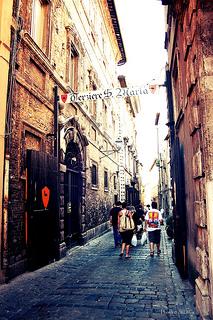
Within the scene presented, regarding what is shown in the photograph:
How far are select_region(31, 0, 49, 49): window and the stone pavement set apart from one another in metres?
6.55

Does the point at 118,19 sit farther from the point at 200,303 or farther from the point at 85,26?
the point at 200,303

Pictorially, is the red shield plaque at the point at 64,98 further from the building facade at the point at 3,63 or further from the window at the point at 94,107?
the window at the point at 94,107

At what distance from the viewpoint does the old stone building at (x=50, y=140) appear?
6674 millimetres

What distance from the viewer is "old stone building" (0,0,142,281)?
21.9 feet

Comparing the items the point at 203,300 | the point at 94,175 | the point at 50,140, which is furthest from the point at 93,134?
the point at 203,300

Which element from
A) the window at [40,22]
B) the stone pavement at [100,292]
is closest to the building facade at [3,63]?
the stone pavement at [100,292]

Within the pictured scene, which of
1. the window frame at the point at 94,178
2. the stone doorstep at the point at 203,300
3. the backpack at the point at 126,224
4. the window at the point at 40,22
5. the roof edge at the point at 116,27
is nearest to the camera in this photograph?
the stone doorstep at the point at 203,300

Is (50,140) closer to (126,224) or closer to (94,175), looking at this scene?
(126,224)

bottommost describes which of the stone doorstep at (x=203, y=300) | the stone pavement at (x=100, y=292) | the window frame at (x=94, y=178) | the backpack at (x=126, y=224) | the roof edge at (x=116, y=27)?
the stone pavement at (x=100, y=292)

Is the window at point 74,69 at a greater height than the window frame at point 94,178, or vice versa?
the window at point 74,69

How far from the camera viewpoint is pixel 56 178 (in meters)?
8.52

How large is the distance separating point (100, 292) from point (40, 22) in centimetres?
779

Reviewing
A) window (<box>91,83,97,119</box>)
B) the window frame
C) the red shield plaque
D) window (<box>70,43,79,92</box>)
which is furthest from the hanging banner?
window (<box>91,83,97,119</box>)

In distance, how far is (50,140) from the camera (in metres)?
8.83
